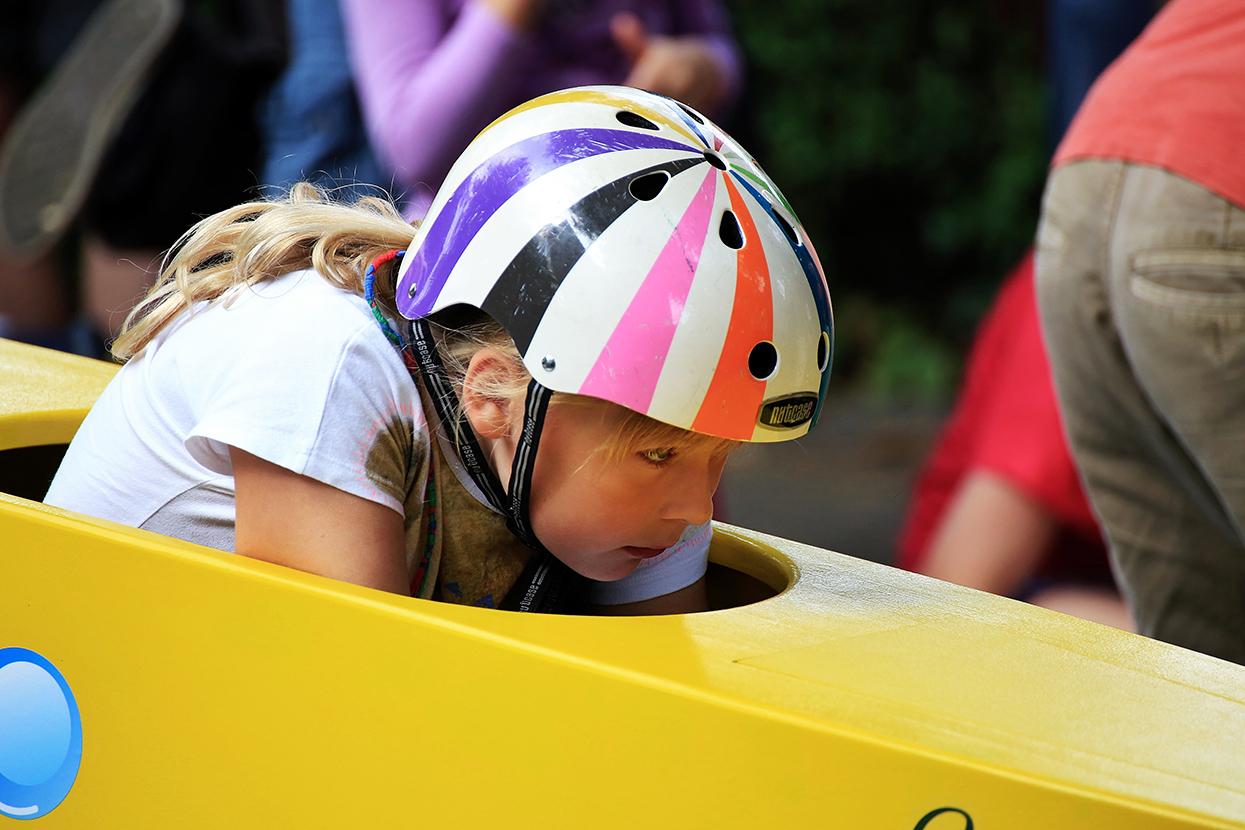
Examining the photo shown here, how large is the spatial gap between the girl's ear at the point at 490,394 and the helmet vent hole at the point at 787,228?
12.6 inches

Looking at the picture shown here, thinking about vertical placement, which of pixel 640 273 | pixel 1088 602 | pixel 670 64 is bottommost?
pixel 1088 602

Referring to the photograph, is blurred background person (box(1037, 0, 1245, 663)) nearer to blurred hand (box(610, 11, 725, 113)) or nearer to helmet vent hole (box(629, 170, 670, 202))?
helmet vent hole (box(629, 170, 670, 202))

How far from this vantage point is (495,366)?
4.64 feet

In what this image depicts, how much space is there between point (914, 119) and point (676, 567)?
18.5 ft

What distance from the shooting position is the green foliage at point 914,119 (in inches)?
262

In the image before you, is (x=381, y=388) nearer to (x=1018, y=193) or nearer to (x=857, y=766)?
(x=857, y=766)

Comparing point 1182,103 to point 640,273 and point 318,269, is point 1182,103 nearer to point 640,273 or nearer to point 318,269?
point 640,273

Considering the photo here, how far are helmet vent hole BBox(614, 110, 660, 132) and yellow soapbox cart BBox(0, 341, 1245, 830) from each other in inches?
20.7

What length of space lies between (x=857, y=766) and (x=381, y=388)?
659 millimetres

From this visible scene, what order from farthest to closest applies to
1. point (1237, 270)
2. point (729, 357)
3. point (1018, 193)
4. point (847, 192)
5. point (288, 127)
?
point (847, 192), point (1018, 193), point (288, 127), point (1237, 270), point (729, 357)

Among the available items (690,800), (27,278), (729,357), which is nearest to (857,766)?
(690,800)

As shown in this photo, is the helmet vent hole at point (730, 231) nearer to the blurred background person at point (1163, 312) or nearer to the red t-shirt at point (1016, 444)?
the blurred background person at point (1163, 312)

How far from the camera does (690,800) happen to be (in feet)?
3.56

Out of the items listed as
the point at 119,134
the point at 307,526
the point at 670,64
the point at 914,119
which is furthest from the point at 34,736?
the point at 914,119
